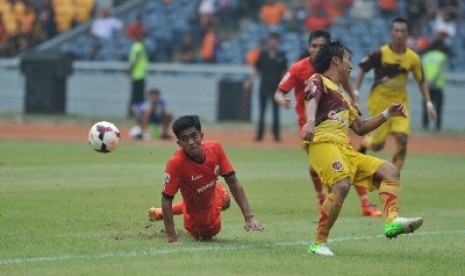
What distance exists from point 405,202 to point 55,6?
87.3ft

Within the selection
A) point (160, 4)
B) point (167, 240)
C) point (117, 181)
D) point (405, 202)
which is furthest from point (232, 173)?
point (160, 4)

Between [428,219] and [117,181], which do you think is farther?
[117,181]

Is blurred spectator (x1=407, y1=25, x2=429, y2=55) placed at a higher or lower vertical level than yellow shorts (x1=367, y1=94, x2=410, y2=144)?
higher

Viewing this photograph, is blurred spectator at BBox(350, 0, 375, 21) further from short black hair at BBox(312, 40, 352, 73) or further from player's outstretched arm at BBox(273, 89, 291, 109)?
short black hair at BBox(312, 40, 352, 73)

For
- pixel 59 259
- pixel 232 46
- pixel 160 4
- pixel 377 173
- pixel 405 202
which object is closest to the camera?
pixel 59 259

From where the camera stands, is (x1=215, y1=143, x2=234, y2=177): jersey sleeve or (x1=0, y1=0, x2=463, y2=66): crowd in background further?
(x1=0, y1=0, x2=463, y2=66): crowd in background

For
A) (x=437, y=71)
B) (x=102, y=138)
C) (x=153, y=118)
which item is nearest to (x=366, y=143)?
(x=102, y=138)

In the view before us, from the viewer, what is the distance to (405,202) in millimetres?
15609

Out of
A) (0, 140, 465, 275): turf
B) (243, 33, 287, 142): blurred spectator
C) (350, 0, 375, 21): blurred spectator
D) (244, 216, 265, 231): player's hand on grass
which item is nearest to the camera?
(0, 140, 465, 275): turf

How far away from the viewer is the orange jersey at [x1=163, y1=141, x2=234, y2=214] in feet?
35.4

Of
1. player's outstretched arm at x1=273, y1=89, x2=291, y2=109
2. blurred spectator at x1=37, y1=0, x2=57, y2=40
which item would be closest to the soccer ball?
player's outstretched arm at x1=273, y1=89, x2=291, y2=109

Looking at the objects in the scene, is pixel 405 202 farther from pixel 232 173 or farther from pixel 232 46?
pixel 232 46

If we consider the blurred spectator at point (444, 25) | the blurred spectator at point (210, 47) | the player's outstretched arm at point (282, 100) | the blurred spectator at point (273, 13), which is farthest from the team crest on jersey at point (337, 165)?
the blurred spectator at point (273, 13)

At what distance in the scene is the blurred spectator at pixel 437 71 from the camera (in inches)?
1224
